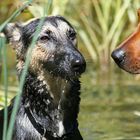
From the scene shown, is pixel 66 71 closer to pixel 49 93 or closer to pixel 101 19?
pixel 49 93

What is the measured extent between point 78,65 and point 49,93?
0.72 m

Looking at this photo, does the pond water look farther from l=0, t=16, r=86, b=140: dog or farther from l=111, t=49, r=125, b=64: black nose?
l=111, t=49, r=125, b=64: black nose

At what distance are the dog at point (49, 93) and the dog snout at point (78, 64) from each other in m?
0.20

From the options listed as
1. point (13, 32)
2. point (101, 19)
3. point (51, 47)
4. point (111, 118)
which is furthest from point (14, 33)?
point (101, 19)

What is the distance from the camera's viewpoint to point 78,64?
6.88 metres

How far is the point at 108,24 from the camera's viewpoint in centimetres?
1490

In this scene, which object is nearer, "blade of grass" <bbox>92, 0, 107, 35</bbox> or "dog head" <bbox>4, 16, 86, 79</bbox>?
"dog head" <bbox>4, 16, 86, 79</bbox>

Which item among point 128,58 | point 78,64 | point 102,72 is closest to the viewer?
point 78,64

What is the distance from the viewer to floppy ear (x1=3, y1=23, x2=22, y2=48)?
7.88 m

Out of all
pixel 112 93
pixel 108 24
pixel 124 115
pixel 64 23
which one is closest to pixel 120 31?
pixel 108 24

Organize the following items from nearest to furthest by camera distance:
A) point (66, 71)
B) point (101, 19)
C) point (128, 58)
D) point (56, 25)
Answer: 1. point (66, 71)
2. point (128, 58)
3. point (56, 25)
4. point (101, 19)

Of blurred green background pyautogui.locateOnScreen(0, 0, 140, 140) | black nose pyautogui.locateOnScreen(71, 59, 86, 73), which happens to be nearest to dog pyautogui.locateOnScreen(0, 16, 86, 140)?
black nose pyautogui.locateOnScreen(71, 59, 86, 73)

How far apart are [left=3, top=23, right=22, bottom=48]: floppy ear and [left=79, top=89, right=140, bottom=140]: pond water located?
6.97 feet

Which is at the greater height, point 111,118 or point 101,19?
point 101,19
